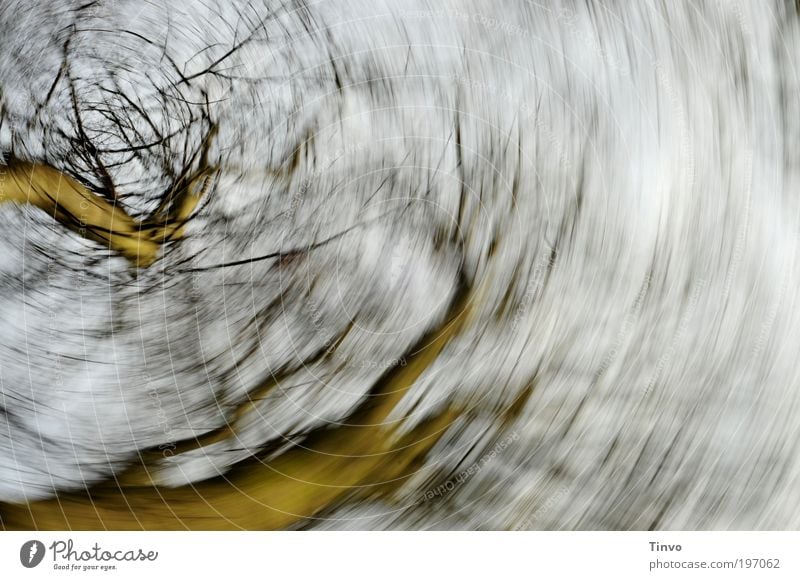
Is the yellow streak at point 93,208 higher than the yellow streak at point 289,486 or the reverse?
higher

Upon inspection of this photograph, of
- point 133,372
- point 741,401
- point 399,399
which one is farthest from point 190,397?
point 741,401

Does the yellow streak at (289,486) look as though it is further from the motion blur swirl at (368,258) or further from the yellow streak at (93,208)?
the yellow streak at (93,208)

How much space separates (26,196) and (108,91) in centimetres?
12

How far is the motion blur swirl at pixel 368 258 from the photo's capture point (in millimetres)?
544

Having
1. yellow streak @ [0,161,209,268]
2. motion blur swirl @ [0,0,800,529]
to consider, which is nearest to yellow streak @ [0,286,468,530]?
motion blur swirl @ [0,0,800,529]

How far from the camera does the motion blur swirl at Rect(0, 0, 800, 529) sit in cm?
54

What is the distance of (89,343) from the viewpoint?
1.79 feet

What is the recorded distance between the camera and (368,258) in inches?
21.6
